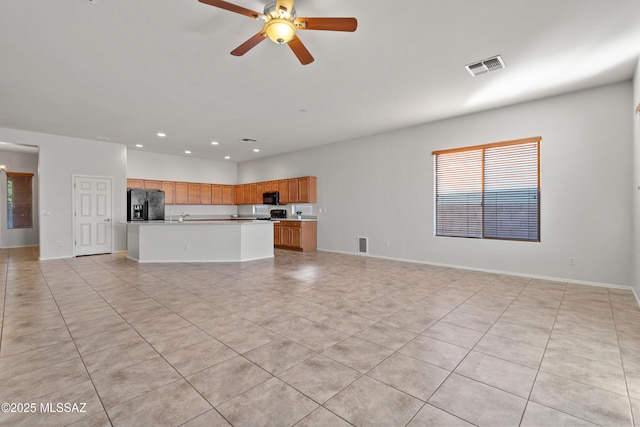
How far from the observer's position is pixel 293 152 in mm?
9094

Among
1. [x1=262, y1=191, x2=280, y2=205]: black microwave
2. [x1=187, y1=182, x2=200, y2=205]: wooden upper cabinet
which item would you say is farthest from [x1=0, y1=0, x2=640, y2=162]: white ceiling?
[x1=187, y1=182, x2=200, y2=205]: wooden upper cabinet

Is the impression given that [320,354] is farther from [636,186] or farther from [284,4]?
[636,186]

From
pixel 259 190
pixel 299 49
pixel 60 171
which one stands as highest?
pixel 299 49

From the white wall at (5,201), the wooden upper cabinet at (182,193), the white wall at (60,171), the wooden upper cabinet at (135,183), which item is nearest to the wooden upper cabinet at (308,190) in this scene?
the wooden upper cabinet at (182,193)

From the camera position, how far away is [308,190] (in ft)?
27.3

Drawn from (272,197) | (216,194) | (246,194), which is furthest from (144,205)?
(272,197)

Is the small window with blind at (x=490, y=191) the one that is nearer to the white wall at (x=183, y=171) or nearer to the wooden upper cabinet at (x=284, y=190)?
the wooden upper cabinet at (x=284, y=190)

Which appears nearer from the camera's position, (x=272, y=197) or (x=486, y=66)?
(x=486, y=66)

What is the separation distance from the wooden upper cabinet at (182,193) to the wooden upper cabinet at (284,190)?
3.18m

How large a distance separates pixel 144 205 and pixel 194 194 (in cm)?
178

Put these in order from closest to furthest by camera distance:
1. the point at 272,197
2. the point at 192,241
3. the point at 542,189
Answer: the point at 542,189 < the point at 192,241 < the point at 272,197

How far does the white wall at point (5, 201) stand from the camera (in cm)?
862

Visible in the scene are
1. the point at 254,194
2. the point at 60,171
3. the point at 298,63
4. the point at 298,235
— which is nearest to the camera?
the point at 298,63

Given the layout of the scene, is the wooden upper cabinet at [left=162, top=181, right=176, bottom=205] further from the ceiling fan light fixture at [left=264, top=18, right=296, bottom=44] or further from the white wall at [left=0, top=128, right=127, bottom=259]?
the ceiling fan light fixture at [left=264, top=18, right=296, bottom=44]
